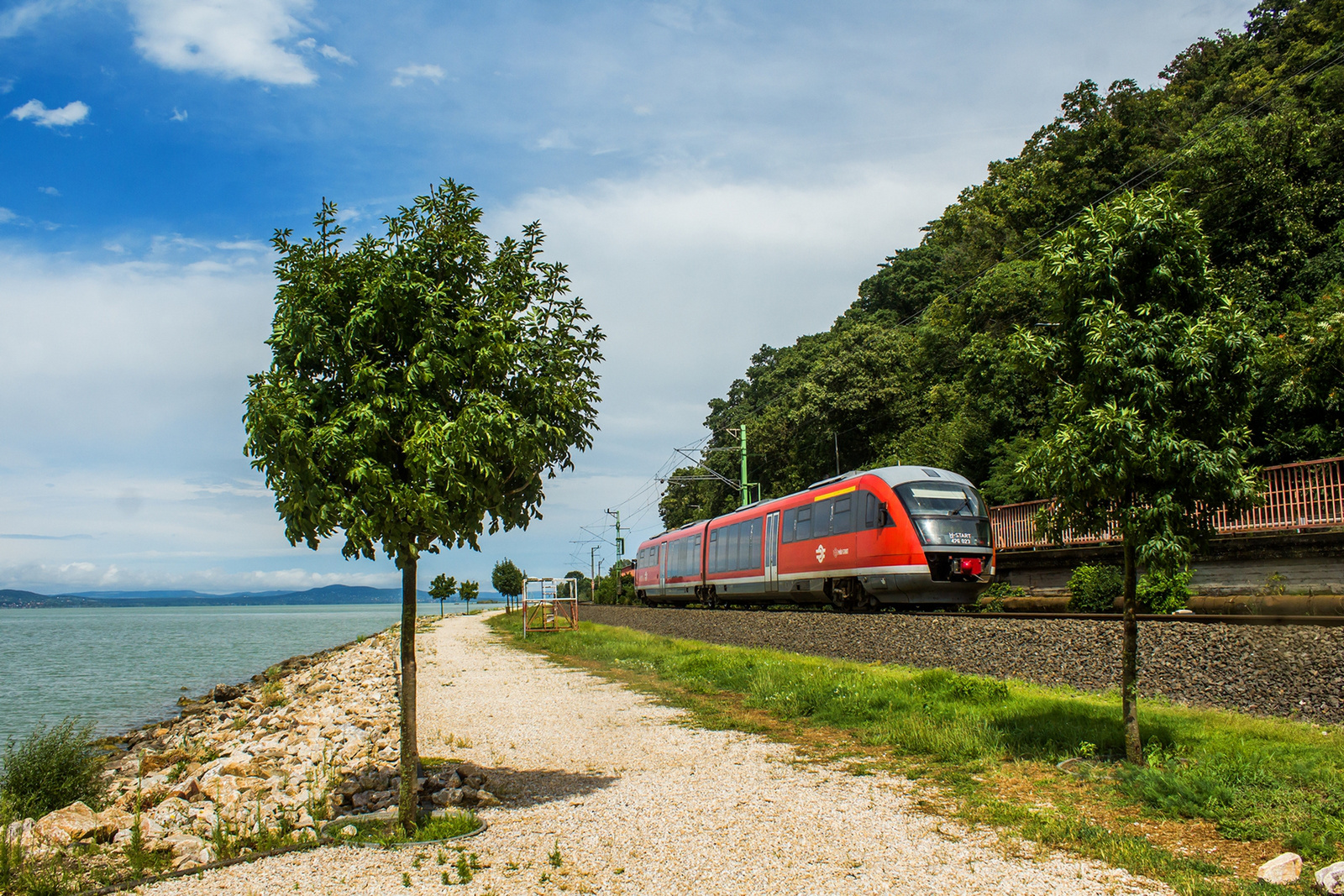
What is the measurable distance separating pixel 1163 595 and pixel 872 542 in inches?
229

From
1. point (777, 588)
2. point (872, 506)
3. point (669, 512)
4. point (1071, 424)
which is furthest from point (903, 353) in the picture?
point (1071, 424)

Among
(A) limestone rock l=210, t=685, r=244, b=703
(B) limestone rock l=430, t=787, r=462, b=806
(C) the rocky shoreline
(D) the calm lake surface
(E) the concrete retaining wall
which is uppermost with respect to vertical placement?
(E) the concrete retaining wall

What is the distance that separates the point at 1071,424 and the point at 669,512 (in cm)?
6874

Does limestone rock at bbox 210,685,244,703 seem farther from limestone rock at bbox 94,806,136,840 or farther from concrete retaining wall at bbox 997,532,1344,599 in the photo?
concrete retaining wall at bbox 997,532,1344,599

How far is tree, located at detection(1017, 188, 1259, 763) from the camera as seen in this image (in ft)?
23.9

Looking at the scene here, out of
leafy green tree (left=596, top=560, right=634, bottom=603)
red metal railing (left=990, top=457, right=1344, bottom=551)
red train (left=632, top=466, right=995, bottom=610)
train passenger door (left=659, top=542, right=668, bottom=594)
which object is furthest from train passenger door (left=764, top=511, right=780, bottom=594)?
leafy green tree (left=596, top=560, right=634, bottom=603)

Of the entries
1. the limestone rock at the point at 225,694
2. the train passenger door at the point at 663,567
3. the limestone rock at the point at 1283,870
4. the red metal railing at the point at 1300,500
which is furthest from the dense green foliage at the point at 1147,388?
the train passenger door at the point at 663,567

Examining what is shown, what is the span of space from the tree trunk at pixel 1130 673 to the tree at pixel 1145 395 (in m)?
0.01

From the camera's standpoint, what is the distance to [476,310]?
22.4 ft

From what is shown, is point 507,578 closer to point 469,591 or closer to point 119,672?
point 469,591

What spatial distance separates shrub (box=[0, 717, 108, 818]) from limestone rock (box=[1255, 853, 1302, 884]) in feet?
33.6

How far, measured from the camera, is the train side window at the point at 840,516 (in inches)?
836

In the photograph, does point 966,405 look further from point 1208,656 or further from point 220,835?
point 220,835

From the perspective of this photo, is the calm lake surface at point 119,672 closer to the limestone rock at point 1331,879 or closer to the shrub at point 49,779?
the shrub at point 49,779
